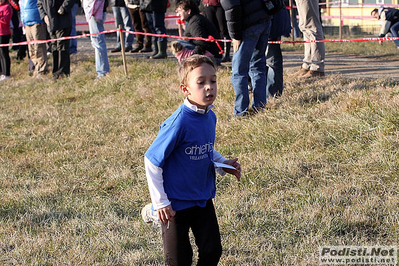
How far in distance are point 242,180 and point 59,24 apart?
7627mm

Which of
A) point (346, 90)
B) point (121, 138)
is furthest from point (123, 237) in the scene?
point (346, 90)

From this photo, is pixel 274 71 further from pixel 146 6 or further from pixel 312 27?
pixel 146 6

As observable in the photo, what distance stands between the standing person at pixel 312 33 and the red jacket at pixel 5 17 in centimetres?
739

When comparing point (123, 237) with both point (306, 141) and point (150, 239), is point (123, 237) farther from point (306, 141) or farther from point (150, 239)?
point (306, 141)

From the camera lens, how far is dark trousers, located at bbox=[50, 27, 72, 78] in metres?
11.5

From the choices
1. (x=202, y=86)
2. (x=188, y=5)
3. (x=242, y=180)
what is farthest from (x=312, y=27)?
(x=202, y=86)

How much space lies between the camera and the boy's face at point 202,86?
10.2 ft

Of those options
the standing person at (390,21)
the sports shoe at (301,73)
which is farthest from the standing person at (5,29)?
the standing person at (390,21)

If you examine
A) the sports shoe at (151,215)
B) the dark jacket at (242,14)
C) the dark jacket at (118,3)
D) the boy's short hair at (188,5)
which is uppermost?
the dark jacket at (118,3)

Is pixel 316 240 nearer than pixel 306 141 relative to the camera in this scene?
Yes

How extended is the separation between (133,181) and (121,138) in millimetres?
1859

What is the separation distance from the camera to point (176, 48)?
8.68 m

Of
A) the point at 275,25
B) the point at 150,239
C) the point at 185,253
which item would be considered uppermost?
the point at 275,25

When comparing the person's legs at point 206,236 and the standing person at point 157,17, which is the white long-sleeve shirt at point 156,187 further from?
the standing person at point 157,17
